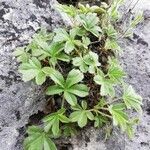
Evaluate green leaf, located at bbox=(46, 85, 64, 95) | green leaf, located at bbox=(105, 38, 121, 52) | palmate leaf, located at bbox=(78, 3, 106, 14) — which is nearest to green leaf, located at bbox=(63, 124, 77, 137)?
green leaf, located at bbox=(46, 85, 64, 95)

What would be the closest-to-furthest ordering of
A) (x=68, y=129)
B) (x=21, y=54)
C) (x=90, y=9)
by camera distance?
(x=68, y=129) → (x=21, y=54) → (x=90, y=9)

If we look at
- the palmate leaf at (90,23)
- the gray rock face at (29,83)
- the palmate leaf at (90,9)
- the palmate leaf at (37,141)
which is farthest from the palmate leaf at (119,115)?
the palmate leaf at (90,9)

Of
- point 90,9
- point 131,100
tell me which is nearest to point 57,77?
point 131,100

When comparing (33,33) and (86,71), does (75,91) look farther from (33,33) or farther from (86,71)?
(33,33)

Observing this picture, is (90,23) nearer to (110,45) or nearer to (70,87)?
(110,45)

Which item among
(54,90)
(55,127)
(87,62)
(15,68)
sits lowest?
(15,68)

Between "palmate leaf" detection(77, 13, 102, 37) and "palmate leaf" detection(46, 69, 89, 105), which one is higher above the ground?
"palmate leaf" detection(77, 13, 102, 37)

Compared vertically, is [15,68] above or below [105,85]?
below

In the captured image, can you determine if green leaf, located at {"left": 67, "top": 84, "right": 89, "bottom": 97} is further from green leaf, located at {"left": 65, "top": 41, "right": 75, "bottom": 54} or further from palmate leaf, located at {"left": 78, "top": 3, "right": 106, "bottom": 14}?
palmate leaf, located at {"left": 78, "top": 3, "right": 106, "bottom": 14}
